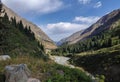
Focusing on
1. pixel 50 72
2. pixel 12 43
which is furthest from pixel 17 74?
pixel 12 43

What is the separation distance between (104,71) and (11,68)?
76419 millimetres

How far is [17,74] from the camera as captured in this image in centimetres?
1297

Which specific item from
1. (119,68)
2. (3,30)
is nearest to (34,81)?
(3,30)

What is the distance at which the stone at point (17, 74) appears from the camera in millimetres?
12883

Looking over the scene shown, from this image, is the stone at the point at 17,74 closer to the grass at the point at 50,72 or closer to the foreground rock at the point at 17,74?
the foreground rock at the point at 17,74

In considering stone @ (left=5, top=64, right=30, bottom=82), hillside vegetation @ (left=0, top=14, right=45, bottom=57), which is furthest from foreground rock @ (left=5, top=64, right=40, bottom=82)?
hillside vegetation @ (left=0, top=14, right=45, bottom=57)

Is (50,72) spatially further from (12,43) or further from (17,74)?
(12,43)

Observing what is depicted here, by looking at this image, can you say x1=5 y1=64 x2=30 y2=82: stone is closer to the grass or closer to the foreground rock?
the foreground rock

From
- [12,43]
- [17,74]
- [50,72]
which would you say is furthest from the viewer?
[12,43]

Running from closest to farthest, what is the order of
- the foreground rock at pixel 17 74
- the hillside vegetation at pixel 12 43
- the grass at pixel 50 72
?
the foreground rock at pixel 17 74
the grass at pixel 50 72
the hillside vegetation at pixel 12 43

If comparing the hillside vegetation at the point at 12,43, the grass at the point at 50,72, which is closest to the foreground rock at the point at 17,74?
the grass at the point at 50,72

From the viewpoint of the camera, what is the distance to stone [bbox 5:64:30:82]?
1288 centimetres

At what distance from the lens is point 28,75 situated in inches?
537

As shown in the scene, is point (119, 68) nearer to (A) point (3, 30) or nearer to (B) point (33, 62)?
(A) point (3, 30)
